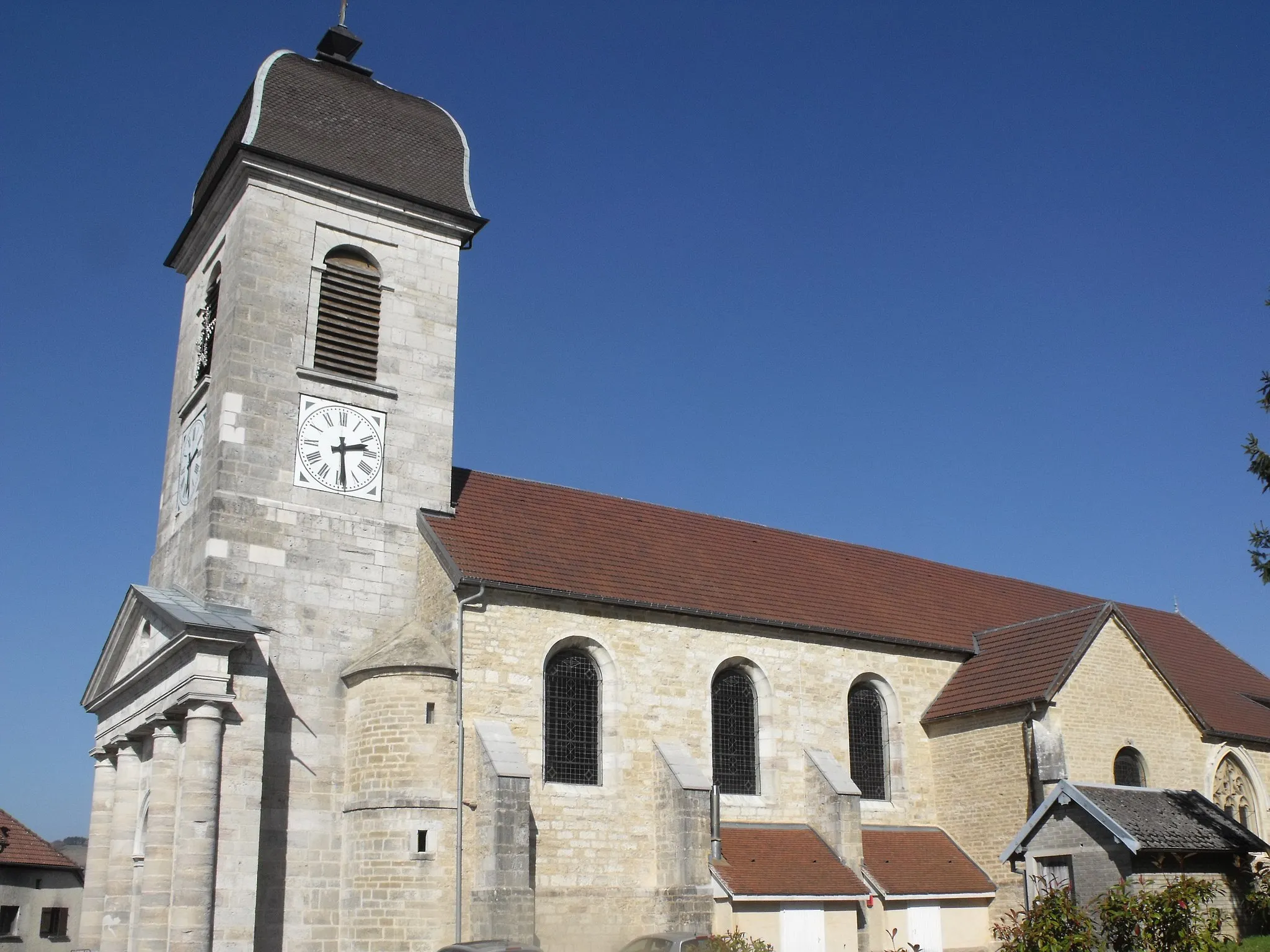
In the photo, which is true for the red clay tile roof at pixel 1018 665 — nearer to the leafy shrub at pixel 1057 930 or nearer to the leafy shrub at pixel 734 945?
the leafy shrub at pixel 734 945

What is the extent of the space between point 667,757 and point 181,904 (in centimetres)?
777

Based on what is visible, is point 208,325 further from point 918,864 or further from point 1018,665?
point 1018,665

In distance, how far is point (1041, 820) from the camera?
17.2 meters

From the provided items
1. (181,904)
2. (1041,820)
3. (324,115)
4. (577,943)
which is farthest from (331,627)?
(1041,820)

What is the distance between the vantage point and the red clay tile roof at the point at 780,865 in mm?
19656

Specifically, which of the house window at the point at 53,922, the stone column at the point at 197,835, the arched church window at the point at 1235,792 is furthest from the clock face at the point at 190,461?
the arched church window at the point at 1235,792

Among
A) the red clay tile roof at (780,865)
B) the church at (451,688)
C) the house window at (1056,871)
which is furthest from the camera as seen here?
the red clay tile roof at (780,865)

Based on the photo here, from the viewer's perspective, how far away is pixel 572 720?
802 inches

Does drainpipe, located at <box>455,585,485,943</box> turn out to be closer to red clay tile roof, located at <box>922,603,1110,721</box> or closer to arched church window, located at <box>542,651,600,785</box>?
arched church window, located at <box>542,651,600,785</box>

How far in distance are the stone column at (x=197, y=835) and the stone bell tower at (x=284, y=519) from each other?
0.03 m

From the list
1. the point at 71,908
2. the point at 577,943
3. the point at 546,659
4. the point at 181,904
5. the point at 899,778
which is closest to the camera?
the point at 181,904

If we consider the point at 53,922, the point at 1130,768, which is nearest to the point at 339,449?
the point at 1130,768

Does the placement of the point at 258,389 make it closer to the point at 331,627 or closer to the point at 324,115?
the point at 331,627

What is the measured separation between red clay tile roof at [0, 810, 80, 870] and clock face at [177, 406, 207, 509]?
45.6 ft
